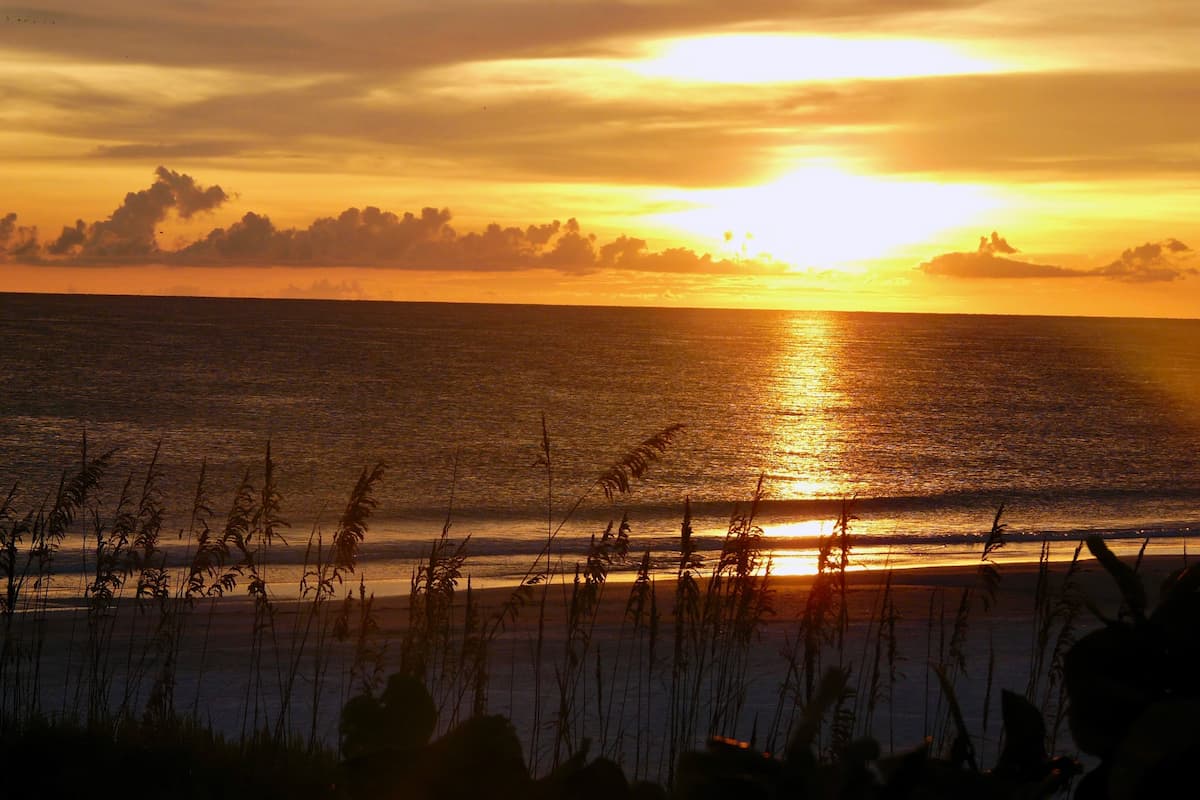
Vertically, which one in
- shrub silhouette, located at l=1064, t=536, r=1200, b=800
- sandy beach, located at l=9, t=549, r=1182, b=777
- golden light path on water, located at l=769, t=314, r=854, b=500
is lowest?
golden light path on water, located at l=769, t=314, r=854, b=500

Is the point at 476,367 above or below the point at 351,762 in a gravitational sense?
below

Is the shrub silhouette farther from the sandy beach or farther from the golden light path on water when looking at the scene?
the golden light path on water

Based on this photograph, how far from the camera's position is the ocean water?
115 ft

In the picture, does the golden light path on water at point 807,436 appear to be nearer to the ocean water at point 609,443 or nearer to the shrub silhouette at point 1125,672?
the ocean water at point 609,443

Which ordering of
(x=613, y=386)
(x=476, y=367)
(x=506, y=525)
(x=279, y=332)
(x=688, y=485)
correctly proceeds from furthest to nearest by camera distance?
(x=279, y=332) < (x=476, y=367) < (x=613, y=386) < (x=688, y=485) < (x=506, y=525)

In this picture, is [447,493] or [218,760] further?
[447,493]

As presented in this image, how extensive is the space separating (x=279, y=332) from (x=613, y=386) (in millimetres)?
103576

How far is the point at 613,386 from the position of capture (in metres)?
101

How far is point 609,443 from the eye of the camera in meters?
60.1

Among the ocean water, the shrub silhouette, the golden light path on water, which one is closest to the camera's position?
the shrub silhouette

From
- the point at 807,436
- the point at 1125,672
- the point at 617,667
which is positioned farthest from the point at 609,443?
the point at 1125,672

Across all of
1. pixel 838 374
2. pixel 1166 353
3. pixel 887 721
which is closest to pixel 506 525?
pixel 887 721

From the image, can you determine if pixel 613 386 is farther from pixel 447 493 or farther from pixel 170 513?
pixel 170 513

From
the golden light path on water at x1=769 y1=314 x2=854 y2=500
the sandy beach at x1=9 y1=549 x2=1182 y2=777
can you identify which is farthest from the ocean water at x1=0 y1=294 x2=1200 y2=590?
the sandy beach at x1=9 y1=549 x2=1182 y2=777
